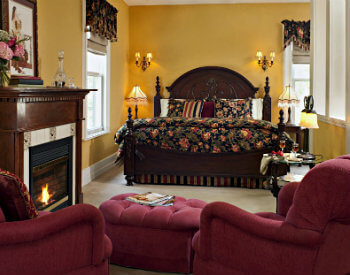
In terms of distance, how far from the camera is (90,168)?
226 inches

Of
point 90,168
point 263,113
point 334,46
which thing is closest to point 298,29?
point 263,113

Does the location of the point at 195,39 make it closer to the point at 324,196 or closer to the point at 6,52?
the point at 6,52

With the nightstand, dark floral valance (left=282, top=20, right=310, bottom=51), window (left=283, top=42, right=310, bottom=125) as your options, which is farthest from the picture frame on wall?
window (left=283, top=42, right=310, bottom=125)

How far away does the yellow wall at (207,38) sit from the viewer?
25.8 feet

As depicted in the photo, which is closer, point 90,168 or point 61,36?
point 61,36

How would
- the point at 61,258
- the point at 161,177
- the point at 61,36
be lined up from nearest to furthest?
the point at 61,258 → the point at 61,36 → the point at 161,177

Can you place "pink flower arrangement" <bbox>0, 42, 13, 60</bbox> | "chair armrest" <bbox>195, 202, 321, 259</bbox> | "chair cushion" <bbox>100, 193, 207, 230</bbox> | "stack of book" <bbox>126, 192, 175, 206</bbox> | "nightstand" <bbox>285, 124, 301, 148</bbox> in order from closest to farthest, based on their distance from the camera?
"chair armrest" <bbox>195, 202, 321, 259</bbox>, "chair cushion" <bbox>100, 193, 207, 230</bbox>, "pink flower arrangement" <bbox>0, 42, 13, 60</bbox>, "stack of book" <bbox>126, 192, 175, 206</bbox>, "nightstand" <bbox>285, 124, 301, 148</bbox>

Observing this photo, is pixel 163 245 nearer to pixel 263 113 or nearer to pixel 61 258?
pixel 61 258

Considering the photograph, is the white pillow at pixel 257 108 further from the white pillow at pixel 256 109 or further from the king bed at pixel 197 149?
the king bed at pixel 197 149

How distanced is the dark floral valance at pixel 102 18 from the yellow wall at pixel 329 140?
130 inches

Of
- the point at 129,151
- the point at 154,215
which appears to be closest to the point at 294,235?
the point at 154,215

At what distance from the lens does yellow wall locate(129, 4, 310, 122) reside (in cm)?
787

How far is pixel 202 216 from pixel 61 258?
29.2 inches

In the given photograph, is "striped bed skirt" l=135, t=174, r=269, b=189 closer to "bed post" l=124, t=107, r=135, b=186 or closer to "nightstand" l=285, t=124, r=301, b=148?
"bed post" l=124, t=107, r=135, b=186
